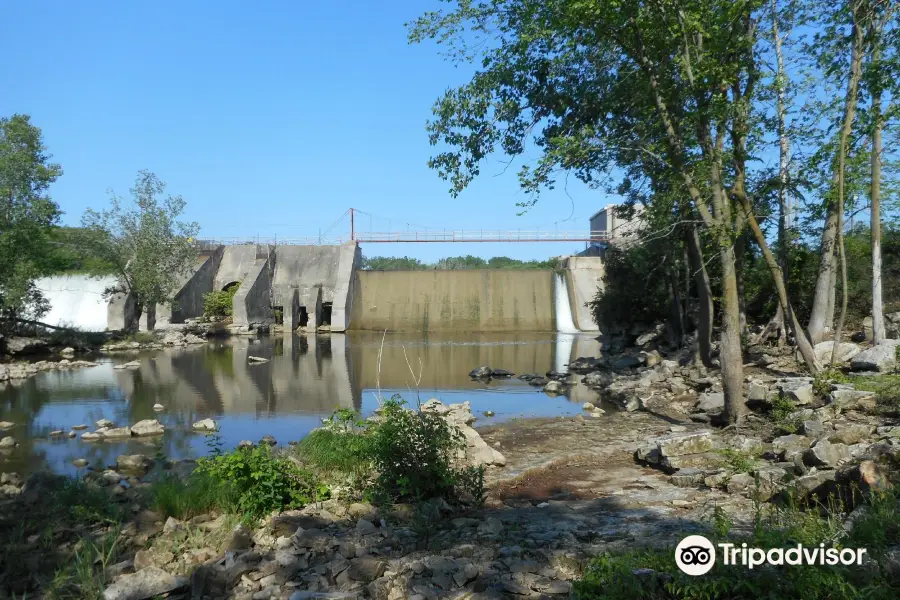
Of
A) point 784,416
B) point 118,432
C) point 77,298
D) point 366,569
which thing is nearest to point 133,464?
point 118,432

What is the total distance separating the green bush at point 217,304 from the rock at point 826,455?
107 ft

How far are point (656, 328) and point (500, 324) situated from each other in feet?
44.3

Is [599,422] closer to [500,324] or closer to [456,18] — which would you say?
[456,18]

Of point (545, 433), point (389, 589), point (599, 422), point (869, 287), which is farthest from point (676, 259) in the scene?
point (389, 589)

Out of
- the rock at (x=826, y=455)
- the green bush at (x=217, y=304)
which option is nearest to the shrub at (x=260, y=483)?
the rock at (x=826, y=455)

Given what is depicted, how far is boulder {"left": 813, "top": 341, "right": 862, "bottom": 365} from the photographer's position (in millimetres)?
11242

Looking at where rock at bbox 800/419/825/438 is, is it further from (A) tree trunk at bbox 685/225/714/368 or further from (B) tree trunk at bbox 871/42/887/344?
(A) tree trunk at bbox 685/225/714/368

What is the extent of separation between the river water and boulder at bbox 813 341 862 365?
448cm

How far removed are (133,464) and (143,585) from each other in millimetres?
5251

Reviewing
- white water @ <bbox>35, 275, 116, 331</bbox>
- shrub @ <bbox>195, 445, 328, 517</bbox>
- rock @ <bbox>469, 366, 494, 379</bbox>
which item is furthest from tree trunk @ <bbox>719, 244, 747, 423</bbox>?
white water @ <bbox>35, 275, 116, 331</bbox>

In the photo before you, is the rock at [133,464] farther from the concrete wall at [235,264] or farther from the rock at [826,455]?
the concrete wall at [235,264]

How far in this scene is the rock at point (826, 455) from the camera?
6.21m

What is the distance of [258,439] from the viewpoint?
11.2m

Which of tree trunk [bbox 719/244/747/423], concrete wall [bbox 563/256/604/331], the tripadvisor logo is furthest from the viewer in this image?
concrete wall [bbox 563/256/604/331]
